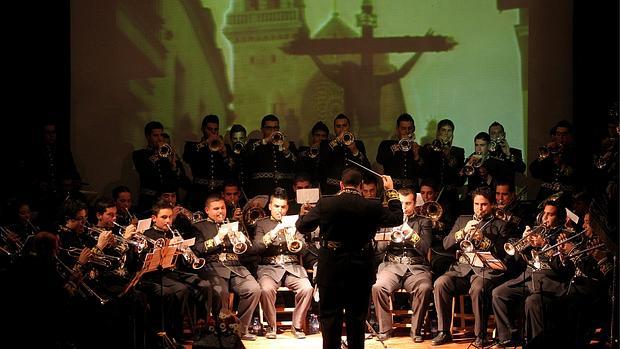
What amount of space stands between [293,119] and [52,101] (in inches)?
110

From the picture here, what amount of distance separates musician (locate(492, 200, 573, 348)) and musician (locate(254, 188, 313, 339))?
1858 millimetres

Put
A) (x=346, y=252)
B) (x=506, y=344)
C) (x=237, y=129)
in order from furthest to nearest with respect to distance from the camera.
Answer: (x=237, y=129) < (x=506, y=344) < (x=346, y=252)

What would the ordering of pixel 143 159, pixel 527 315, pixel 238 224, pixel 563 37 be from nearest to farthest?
pixel 527 315 → pixel 238 224 → pixel 143 159 → pixel 563 37

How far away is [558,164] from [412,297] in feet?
7.34

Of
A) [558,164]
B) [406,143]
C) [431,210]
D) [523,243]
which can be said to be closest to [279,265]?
[431,210]

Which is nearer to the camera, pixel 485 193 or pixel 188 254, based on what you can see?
pixel 188 254

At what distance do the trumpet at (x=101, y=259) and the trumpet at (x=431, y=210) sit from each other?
123 inches

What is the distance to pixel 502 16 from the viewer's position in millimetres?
11586

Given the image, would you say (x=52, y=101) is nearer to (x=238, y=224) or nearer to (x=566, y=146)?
(x=238, y=224)

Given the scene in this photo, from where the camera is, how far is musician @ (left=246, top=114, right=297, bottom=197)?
10.7 m

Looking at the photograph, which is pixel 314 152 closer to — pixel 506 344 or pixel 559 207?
pixel 559 207

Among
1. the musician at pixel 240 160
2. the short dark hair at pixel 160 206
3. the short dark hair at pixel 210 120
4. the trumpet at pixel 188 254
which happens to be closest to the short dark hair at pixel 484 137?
the musician at pixel 240 160

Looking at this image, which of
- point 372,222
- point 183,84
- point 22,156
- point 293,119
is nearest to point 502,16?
point 293,119

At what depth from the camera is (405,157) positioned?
424 inches
